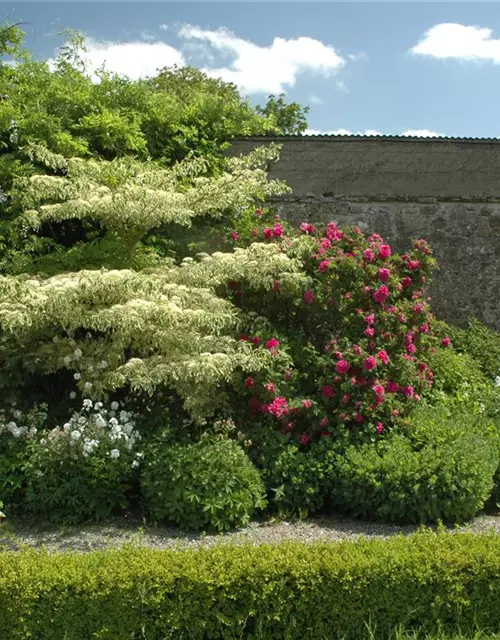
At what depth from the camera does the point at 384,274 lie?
20.8ft

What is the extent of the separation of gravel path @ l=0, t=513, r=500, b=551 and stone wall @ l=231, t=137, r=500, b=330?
5176mm

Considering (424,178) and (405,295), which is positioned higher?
(424,178)

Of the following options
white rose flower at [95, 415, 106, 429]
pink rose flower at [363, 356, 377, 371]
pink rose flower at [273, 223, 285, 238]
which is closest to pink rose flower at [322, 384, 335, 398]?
pink rose flower at [363, 356, 377, 371]

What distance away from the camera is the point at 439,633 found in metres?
3.90

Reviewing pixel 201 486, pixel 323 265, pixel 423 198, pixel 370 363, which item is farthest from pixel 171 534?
pixel 423 198

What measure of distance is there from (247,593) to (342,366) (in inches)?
96.7

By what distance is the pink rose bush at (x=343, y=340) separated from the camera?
6016 millimetres

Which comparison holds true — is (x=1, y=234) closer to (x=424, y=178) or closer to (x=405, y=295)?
(x=405, y=295)

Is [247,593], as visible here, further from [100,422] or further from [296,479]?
[100,422]

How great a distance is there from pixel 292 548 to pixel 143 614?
0.83 meters

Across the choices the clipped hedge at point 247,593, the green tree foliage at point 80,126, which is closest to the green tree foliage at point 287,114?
the green tree foliage at point 80,126

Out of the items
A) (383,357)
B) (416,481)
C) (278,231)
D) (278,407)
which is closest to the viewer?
(416,481)

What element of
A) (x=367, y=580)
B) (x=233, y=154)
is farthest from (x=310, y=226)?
(x=367, y=580)

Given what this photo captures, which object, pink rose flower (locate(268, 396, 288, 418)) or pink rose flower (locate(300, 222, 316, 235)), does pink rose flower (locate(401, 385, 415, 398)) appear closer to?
pink rose flower (locate(268, 396, 288, 418))
